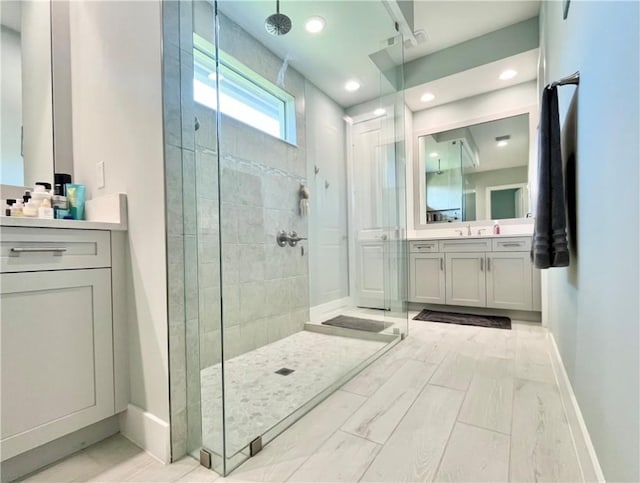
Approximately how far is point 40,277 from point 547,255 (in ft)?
6.35

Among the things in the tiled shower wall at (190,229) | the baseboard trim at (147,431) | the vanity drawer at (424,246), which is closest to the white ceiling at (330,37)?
the tiled shower wall at (190,229)

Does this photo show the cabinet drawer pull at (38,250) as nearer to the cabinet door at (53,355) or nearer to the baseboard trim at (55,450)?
the cabinet door at (53,355)

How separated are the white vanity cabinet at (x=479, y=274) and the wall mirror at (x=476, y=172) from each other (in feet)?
1.74

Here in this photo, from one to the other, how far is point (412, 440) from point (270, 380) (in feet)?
2.83

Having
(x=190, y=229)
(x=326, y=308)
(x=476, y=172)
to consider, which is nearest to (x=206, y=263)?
(x=190, y=229)

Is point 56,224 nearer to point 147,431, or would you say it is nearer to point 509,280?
point 147,431

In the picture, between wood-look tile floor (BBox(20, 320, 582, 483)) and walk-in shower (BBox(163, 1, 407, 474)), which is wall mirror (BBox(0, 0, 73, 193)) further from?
wood-look tile floor (BBox(20, 320, 582, 483))

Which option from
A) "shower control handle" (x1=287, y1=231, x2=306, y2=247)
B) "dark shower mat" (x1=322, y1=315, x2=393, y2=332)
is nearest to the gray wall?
"dark shower mat" (x1=322, y1=315, x2=393, y2=332)

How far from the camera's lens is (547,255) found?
1.23 m

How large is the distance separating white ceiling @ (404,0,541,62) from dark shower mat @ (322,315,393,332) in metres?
2.70

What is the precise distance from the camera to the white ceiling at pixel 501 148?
323cm

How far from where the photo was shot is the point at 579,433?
1.06m

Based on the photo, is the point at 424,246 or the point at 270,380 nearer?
the point at 270,380

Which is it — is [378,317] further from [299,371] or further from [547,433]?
[547,433]
